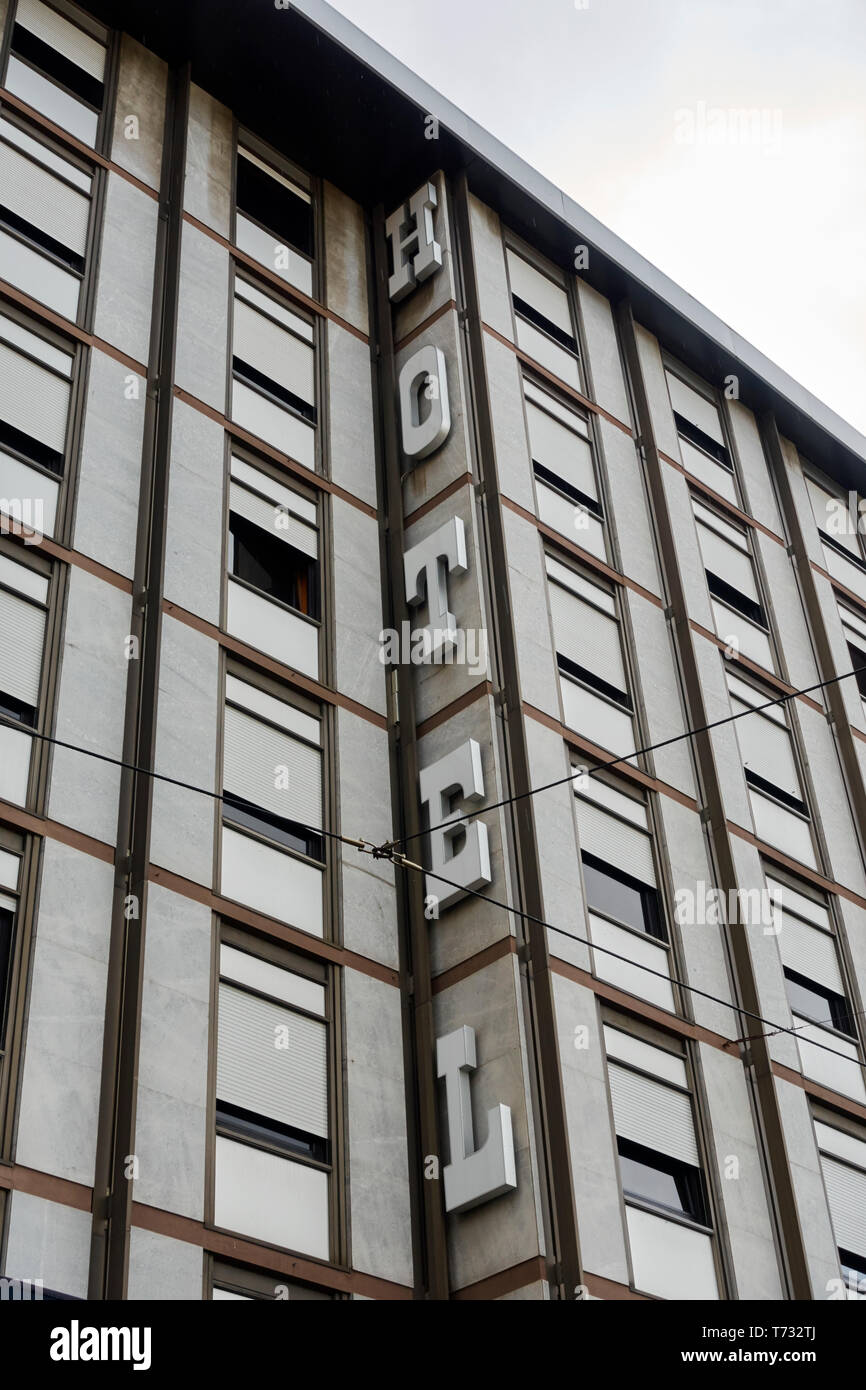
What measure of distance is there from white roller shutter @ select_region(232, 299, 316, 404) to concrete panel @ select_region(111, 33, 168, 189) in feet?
8.68

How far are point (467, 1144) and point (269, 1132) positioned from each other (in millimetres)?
2361

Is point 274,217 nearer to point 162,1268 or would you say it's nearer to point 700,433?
point 700,433

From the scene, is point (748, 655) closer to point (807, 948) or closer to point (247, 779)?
point (807, 948)

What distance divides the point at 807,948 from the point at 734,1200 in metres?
5.62

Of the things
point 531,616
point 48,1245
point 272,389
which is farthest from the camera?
point 272,389

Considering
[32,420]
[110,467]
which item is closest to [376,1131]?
[110,467]

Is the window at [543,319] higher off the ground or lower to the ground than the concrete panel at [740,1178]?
higher

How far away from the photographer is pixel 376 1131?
19.1m

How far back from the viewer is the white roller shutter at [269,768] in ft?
67.7

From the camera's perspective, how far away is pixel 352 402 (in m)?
26.7

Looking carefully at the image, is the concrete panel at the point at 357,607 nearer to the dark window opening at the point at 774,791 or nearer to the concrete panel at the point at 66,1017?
the concrete panel at the point at 66,1017

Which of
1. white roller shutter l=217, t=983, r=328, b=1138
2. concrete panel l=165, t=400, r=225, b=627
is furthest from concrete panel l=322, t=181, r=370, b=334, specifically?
white roller shutter l=217, t=983, r=328, b=1138

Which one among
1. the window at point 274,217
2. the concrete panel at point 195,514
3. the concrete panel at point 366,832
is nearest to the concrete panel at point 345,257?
the window at point 274,217

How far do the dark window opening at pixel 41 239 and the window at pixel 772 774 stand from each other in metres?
12.7
